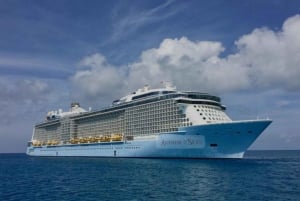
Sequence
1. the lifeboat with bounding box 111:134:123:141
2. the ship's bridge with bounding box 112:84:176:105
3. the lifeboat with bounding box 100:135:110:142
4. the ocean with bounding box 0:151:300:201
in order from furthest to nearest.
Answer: the lifeboat with bounding box 100:135:110:142 < the lifeboat with bounding box 111:134:123:141 < the ship's bridge with bounding box 112:84:176:105 < the ocean with bounding box 0:151:300:201

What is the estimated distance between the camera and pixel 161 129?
65938 mm

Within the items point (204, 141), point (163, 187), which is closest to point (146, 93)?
point (204, 141)

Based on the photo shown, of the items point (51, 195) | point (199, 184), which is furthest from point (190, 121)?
point (51, 195)

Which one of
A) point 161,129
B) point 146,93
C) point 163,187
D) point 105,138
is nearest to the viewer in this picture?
point 163,187

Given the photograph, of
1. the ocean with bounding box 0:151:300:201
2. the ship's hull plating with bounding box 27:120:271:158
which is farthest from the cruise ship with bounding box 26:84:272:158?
the ocean with bounding box 0:151:300:201

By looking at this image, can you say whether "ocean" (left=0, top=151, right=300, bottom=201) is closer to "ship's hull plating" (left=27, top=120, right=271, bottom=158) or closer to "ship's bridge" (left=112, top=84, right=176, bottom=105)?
"ship's hull plating" (left=27, top=120, right=271, bottom=158)

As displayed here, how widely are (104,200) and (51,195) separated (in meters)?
6.04

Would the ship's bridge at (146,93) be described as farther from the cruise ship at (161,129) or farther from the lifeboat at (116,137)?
the lifeboat at (116,137)

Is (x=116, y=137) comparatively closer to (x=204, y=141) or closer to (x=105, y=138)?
(x=105, y=138)

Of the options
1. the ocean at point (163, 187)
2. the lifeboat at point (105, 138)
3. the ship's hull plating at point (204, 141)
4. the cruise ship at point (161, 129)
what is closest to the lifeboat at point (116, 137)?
the cruise ship at point (161, 129)

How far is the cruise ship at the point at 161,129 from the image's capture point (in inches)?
2237

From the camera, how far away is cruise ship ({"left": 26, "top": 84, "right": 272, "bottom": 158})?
186ft

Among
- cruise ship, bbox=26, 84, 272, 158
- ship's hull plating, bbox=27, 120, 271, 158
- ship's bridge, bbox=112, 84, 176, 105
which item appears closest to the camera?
ship's hull plating, bbox=27, 120, 271, 158

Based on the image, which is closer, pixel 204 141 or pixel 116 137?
pixel 204 141
